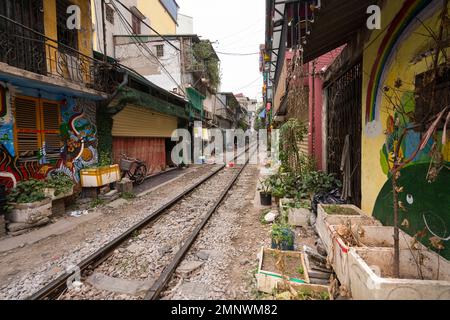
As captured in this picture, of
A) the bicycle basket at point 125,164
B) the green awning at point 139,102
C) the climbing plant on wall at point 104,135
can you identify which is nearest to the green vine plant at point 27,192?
the climbing plant on wall at point 104,135

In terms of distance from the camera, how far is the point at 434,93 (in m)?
2.34

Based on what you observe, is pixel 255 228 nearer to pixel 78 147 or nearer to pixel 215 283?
pixel 215 283

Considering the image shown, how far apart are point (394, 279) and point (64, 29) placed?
36.4ft

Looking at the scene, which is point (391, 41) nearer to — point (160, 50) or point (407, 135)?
point (407, 135)

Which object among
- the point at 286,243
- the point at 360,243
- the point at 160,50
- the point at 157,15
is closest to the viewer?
the point at 360,243

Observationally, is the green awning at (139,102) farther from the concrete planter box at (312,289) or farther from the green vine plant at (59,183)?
the concrete planter box at (312,289)

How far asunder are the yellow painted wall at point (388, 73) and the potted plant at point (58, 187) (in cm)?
779

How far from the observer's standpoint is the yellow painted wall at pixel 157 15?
62.0 ft

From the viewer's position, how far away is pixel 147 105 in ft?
37.8

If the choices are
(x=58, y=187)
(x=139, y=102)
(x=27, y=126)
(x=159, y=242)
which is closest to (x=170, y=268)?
(x=159, y=242)

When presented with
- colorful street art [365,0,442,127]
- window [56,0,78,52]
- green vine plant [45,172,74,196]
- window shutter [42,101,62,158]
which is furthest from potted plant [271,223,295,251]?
A: window [56,0,78,52]

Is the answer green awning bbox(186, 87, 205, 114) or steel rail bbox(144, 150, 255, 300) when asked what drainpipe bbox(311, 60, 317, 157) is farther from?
green awning bbox(186, 87, 205, 114)

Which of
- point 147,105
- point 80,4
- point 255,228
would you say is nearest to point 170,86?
point 147,105
